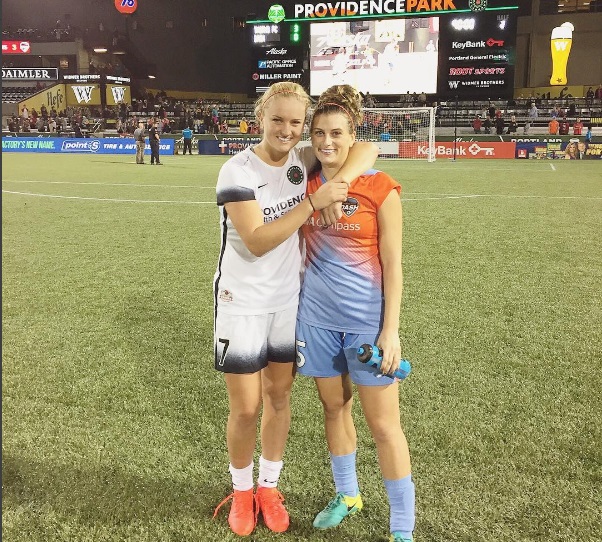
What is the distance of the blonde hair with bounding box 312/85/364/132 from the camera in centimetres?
231

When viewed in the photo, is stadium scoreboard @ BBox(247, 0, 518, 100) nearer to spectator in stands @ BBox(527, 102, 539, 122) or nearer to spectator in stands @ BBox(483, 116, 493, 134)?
spectator in stands @ BBox(527, 102, 539, 122)

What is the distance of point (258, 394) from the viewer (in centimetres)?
259

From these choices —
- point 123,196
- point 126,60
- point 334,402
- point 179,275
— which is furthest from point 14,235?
point 126,60

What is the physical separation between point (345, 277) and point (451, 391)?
191 centimetres

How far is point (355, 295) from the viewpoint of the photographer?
2412 mm

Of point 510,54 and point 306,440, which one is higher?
point 510,54

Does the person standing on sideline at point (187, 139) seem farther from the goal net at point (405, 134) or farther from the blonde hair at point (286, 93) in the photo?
the blonde hair at point (286, 93)

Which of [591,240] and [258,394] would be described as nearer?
[258,394]

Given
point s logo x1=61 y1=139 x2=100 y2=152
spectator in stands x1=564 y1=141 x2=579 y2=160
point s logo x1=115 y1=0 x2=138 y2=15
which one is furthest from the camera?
point s logo x1=115 y1=0 x2=138 y2=15

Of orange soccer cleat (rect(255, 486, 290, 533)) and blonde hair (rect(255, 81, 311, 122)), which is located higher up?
blonde hair (rect(255, 81, 311, 122))

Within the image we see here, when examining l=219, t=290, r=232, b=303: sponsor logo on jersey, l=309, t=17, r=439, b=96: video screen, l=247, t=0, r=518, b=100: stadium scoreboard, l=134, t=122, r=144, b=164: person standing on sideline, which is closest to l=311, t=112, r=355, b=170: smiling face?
l=219, t=290, r=232, b=303: sponsor logo on jersey

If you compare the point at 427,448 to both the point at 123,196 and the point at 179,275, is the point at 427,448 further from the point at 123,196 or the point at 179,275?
the point at 123,196

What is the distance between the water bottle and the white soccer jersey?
1.44 ft

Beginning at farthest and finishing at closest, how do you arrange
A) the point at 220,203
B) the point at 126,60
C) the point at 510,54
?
the point at 126,60, the point at 510,54, the point at 220,203
